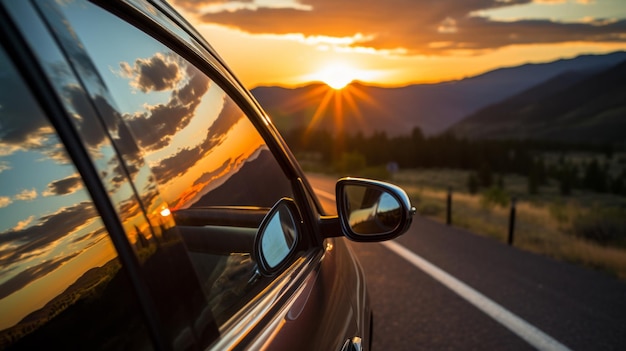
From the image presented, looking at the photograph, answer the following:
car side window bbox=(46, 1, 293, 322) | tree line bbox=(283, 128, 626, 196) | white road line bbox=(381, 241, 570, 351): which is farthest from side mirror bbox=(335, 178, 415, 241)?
tree line bbox=(283, 128, 626, 196)

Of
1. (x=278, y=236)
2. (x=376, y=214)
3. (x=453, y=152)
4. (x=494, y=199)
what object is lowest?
(x=453, y=152)

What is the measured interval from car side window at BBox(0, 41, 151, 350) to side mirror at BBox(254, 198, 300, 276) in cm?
59

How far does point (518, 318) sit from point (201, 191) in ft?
15.6

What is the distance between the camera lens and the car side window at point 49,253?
2.90ft

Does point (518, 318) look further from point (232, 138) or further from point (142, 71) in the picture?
point (142, 71)

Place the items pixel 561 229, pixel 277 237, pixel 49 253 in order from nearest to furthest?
pixel 49 253
pixel 277 237
pixel 561 229

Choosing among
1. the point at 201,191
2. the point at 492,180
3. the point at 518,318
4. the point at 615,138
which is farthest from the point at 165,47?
the point at 615,138

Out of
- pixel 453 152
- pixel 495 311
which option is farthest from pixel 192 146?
pixel 453 152

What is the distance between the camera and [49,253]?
0.95 m

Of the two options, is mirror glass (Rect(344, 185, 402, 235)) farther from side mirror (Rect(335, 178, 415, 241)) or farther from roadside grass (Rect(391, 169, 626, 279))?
roadside grass (Rect(391, 169, 626, 279))

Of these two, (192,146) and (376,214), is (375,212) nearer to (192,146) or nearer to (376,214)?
(376,214)

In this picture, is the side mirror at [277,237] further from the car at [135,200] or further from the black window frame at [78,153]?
the black window frame at [78,153]

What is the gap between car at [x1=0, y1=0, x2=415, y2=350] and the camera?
2.99 ft

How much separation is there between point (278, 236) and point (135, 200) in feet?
2.43
